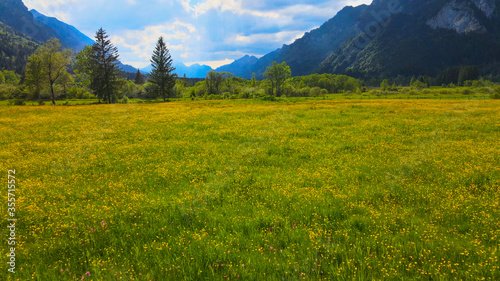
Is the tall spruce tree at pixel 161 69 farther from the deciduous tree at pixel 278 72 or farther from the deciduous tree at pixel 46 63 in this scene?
the deciduous tree at pixel 278 72

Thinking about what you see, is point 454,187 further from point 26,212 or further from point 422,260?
point 26,212

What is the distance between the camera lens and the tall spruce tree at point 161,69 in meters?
80.1

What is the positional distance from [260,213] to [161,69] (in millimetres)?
84145

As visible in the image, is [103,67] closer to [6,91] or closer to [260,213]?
[6,91]

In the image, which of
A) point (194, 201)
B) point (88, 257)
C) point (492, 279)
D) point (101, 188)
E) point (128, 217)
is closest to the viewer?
point (492, 279)

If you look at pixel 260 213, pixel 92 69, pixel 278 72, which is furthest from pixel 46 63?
pixel 278 72

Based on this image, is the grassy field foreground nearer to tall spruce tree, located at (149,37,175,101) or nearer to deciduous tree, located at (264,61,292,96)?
tall spruce tree, located at (149,37,175,101)

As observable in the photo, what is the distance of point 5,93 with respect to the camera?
100250mm

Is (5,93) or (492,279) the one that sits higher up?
(5,93)

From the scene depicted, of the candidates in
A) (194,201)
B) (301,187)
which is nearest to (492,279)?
(301,187)

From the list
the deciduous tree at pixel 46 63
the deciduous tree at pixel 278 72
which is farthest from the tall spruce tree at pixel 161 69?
the deciduous tree at pixel 278 72

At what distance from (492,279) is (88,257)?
849cm

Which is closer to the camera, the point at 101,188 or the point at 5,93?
the point at 101,188

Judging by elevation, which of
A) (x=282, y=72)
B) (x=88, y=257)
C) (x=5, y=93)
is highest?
(x=282, y=72)
